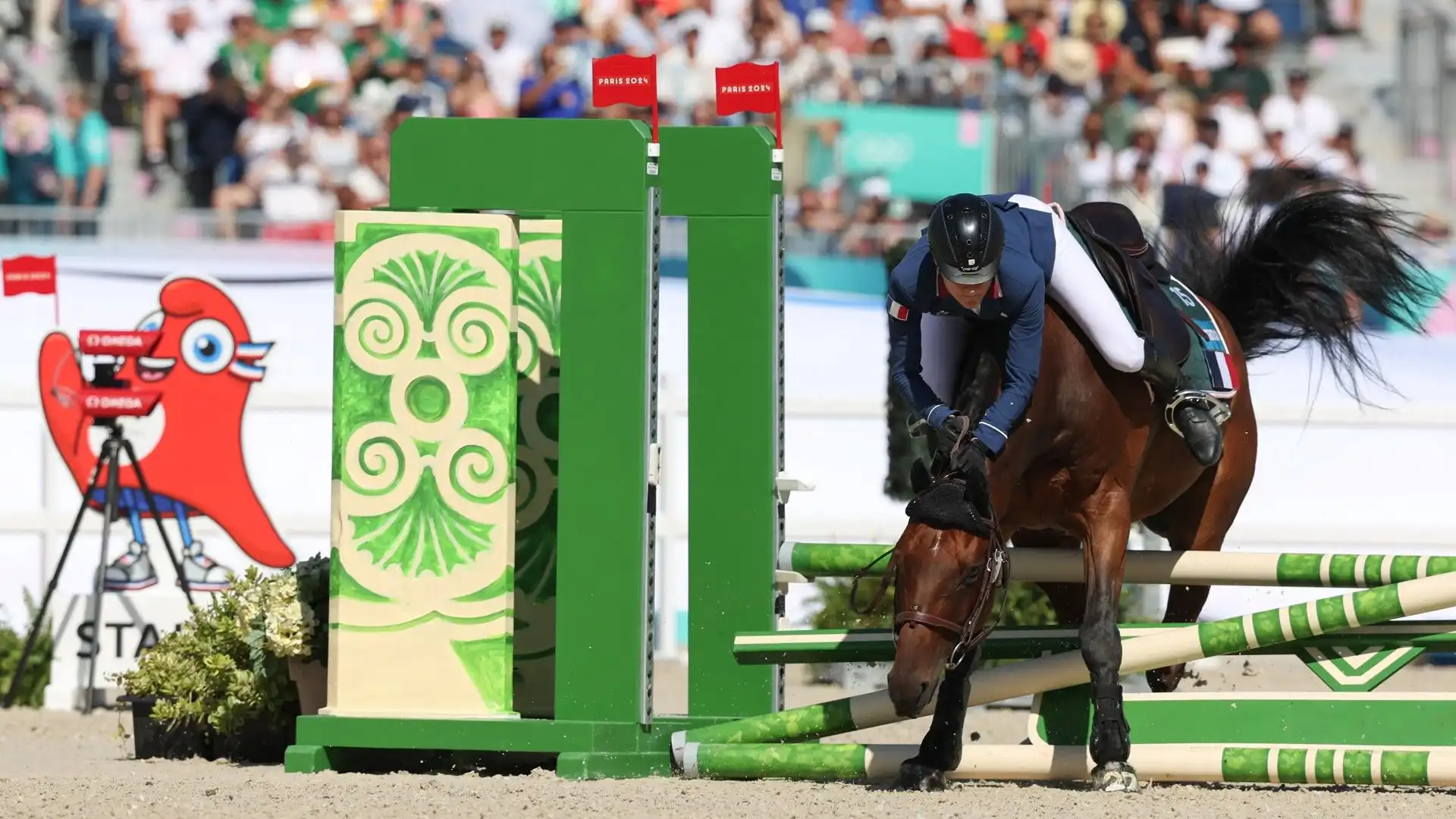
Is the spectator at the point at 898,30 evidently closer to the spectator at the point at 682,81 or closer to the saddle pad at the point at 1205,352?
the spectator at the point at 682,81

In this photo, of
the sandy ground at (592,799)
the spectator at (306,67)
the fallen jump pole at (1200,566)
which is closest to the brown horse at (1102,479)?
the fallen jump pole at (1200,566)

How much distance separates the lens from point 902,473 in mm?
7949

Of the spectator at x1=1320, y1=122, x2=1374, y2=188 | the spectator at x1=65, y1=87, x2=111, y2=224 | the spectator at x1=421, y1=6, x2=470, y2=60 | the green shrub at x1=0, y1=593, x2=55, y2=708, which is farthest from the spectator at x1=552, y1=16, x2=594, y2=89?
the green shrub at x1=0, y1=593, x2=55, y2=708

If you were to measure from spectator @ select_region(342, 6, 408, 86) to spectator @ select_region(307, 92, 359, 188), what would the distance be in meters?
0.53

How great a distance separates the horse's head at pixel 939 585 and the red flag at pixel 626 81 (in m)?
1.33

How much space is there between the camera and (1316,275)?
578 centimetres

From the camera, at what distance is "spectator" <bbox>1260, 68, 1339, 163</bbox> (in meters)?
12.0

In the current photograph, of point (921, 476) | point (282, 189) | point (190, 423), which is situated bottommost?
point (921, 476)

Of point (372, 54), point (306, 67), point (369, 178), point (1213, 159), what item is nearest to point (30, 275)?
point (369, 178)

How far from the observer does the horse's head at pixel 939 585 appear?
4070mm

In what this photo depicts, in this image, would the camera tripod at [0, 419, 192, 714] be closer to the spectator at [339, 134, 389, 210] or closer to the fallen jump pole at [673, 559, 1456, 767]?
the spectator at [339, 134, 389, 210]

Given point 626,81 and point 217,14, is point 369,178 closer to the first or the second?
point 217,14

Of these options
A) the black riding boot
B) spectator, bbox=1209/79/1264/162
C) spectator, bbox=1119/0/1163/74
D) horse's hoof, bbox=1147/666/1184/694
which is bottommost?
horse's hoof, bbox=1147/666/1184/694

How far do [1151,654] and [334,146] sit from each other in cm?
733
